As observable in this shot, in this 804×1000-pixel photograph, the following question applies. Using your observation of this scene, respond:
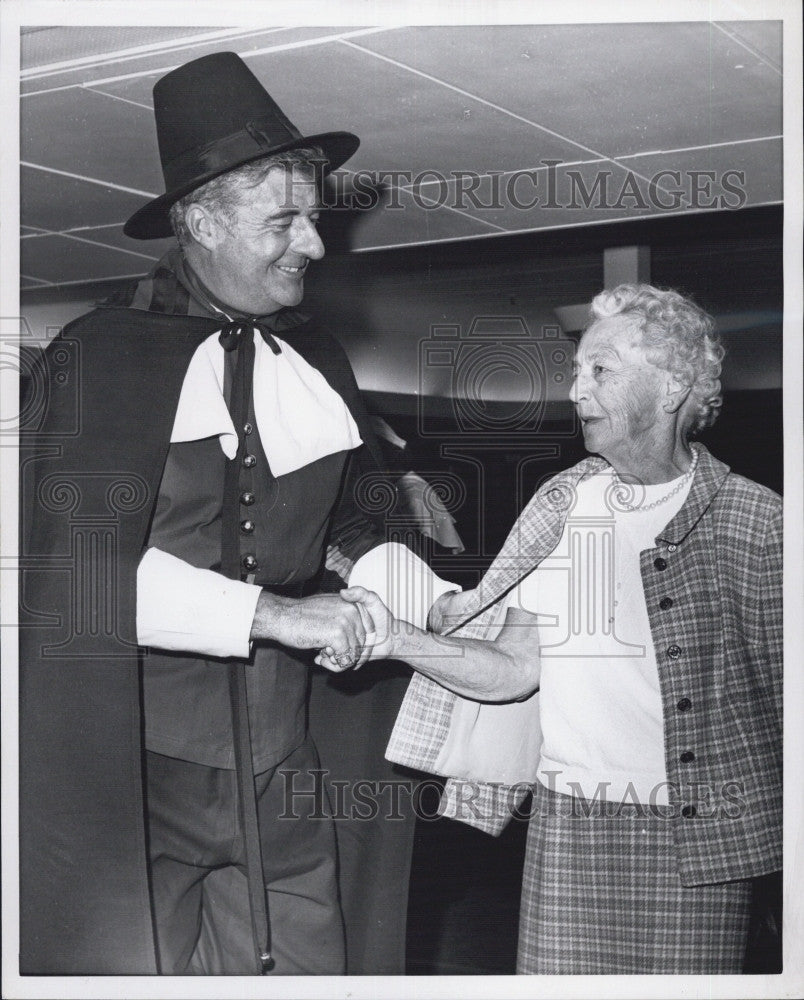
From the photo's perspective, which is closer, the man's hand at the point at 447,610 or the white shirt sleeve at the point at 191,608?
the white shirt sleeve at the point at 191,608

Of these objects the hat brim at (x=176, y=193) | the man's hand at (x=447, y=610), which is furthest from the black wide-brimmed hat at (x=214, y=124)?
the man's hand at (x=447, y=610)

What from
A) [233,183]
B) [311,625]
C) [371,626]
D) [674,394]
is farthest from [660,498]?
[233,183]

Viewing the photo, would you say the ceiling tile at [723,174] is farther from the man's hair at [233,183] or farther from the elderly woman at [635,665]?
the man's hair at [233,183]

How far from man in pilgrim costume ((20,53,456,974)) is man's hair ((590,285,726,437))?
21.6 inches

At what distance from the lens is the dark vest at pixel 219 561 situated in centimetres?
206

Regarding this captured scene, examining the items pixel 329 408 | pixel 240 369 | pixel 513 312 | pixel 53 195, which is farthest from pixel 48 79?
pixel 513 312

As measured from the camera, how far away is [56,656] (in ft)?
6.94

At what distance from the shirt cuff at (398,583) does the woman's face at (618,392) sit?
41 cm

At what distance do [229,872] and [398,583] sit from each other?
0.65m

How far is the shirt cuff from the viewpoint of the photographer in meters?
2.15

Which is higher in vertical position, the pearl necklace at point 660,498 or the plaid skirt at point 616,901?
the pearl necklace at point 660,498

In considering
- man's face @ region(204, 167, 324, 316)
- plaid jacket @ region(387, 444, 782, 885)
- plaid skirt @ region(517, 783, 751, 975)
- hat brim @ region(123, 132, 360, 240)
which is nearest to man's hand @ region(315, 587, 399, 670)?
plaid jacket @ region(387, 444, 782, 885)

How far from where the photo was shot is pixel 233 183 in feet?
6.80

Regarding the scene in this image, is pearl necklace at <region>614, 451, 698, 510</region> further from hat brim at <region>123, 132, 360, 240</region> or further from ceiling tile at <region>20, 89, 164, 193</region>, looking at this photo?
ceiling tile at <region>20, 89, 164, 193</region>
